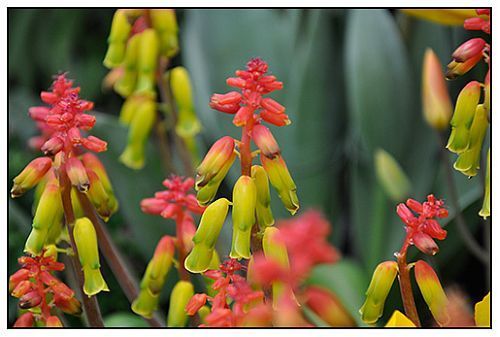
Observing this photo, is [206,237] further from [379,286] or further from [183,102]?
[183,102]

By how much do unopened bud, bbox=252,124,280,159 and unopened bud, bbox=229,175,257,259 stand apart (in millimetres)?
25

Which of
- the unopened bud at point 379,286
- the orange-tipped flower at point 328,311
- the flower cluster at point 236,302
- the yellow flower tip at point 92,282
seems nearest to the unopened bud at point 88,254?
the yellow flower tip at point 92,282

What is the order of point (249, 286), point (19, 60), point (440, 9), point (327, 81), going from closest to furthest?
point (249, 286)
point (440, 9)
point (327, 81)
point (19, 60)

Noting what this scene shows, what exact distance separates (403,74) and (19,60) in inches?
28.5

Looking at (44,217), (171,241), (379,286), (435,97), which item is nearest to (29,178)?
(44,217)

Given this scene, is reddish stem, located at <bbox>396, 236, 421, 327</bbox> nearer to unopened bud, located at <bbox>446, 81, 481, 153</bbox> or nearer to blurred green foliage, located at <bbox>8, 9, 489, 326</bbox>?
unopened bud, located at <bbox>446, 81, 481, 153</bbox>

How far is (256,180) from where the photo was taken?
635 millimetres

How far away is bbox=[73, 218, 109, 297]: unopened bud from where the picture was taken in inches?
26.2

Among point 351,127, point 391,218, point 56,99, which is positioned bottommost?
point 391,218

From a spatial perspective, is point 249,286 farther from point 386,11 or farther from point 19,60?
point 19,60

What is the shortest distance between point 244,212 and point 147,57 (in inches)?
15.1

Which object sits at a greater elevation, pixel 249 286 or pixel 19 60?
pixel 19 60

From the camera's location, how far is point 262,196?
64 centimetres

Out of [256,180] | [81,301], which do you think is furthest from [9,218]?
[256,180]
